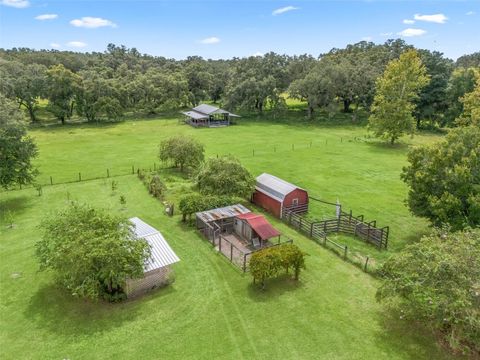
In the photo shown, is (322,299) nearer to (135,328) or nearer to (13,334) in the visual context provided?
(135,328)

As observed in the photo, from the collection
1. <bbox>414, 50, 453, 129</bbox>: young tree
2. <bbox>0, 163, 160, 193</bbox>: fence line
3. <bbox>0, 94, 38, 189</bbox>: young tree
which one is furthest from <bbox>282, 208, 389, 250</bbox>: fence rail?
<bbox>414, 50, 453, 129</bbox>: young tree

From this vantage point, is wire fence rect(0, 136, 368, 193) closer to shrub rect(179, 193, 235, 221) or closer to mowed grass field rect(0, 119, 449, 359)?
mowed grass field rect(0, 119, 449, 359)

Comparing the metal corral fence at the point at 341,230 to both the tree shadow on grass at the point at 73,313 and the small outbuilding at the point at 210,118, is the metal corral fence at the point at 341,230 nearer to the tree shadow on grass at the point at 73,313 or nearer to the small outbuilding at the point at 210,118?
the tree shadow on grass at the point at 73,313

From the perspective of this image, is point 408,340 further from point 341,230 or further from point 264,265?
point 341,230

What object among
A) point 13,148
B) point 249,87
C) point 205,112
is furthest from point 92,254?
point 249,87

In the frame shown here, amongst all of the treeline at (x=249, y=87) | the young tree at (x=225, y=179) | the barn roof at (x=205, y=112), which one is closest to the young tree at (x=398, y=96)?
the treeline at (x=249, y=87)

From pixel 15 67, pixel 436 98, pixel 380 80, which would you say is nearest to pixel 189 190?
pixel 380 80

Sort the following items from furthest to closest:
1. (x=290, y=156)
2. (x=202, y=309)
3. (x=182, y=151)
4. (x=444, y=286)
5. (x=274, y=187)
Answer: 1. (x=290, y=156)
2. (x=182, y=151)
3. (x=274, y=187)
4. (x=202, y=309)
5. (x=444, y=286)
